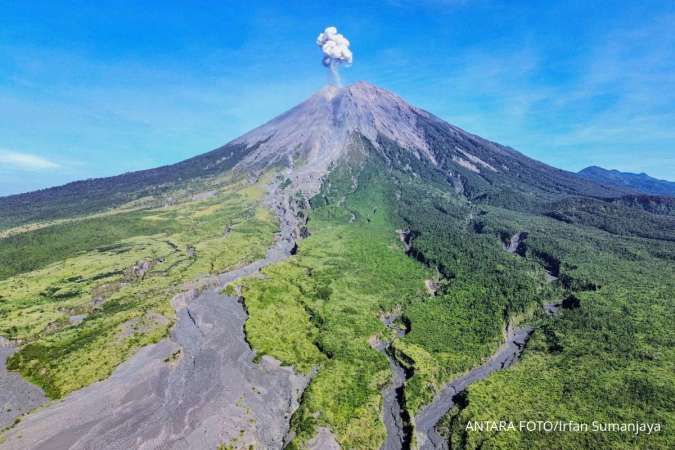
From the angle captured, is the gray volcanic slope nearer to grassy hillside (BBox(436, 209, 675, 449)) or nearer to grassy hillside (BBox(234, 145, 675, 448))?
grassy hillside (BBox(234, 145, 675, 448))

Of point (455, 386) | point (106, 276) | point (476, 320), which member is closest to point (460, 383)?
point (455, 386)

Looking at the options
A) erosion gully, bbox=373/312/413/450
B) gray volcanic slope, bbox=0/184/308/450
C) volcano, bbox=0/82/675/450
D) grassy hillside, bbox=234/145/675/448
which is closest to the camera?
gray volcanic slope, bbox=0/184/308/450

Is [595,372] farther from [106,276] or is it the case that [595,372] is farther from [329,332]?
[106,276]

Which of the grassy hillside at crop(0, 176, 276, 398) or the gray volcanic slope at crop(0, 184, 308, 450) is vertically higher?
the grassy hillside at crop(0, 176, 276, 398)

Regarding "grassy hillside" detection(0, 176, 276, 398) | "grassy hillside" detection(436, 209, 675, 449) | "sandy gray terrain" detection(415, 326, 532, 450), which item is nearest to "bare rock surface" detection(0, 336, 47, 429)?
"grassy hillside" detection(0, 176, 276, 398)

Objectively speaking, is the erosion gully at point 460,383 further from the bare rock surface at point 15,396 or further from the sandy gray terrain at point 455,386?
the bare rock surface at point 15,396

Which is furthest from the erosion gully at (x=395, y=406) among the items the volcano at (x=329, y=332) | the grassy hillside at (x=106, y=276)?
the grassy hillside at (x=106, y=276)
